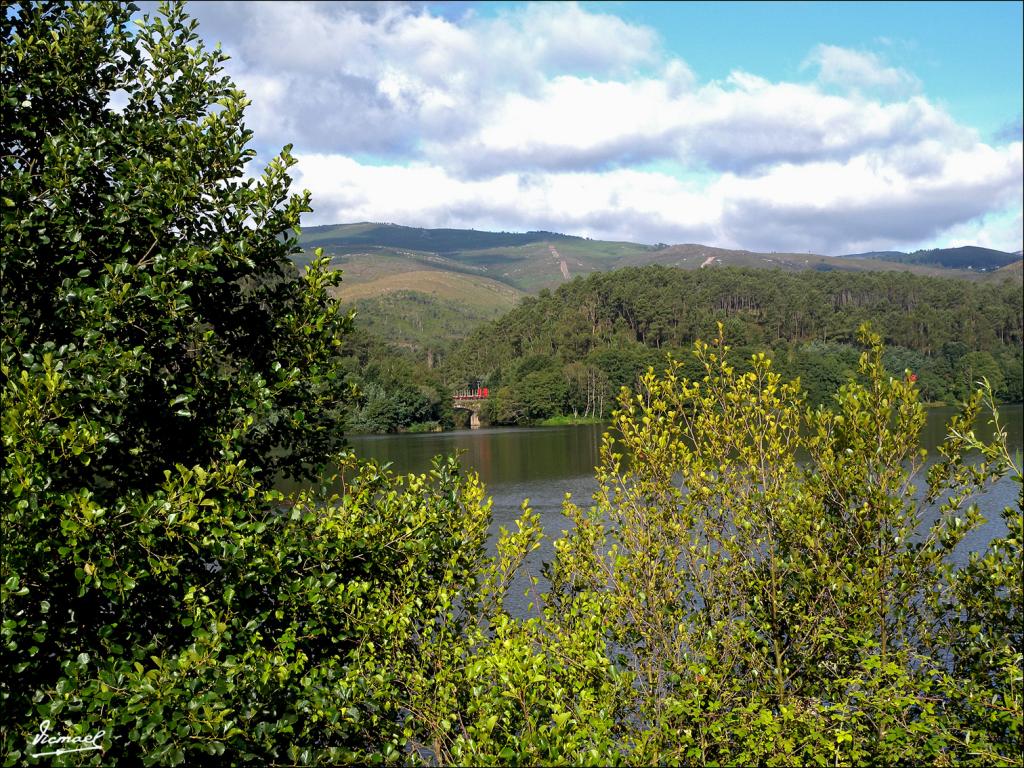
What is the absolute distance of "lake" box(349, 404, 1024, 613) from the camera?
27.9m

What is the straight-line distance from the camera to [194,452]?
276 inches

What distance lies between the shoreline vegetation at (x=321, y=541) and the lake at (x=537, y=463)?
6455 millimetres

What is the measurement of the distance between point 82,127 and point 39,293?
154 centimetres

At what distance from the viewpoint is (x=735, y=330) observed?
460 feet

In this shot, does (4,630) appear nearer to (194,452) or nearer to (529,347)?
(194,452)

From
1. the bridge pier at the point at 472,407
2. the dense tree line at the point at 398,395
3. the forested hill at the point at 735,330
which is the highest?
the forested hill at the point at 735,330

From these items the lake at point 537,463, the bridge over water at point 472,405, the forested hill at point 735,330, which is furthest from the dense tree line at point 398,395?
the forested hill at point 735,330

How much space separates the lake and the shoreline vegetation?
21.2ft

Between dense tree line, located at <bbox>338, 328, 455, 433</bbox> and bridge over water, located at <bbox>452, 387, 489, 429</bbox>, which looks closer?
dense tree line, located at <bbox>338, 328, 455, 433</bbox>

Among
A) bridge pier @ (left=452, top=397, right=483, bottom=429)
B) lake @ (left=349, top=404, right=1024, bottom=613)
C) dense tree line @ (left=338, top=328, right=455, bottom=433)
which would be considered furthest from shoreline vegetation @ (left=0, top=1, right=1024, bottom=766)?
bridge pier @ (left=452, top=397, right=483, bottom=429)

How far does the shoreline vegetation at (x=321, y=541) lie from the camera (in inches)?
224

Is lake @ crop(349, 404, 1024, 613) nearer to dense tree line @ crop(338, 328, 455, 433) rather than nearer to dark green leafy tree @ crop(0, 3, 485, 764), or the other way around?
dense tree line @ crop(338, 328, 455, 433)

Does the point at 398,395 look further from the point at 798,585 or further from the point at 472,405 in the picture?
the point at 798,585

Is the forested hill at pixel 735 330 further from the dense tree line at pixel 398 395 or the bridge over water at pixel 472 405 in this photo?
the dense tree line at pixel 398 395
